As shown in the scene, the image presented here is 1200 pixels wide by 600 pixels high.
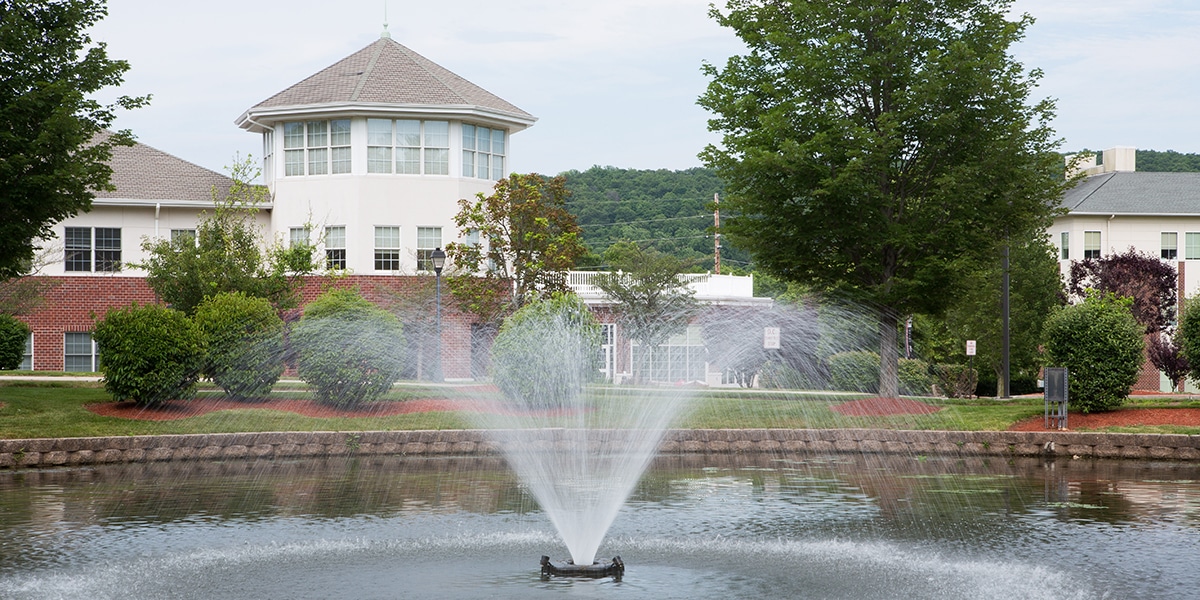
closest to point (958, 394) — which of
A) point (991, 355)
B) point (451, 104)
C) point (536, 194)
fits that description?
point (991, 355)

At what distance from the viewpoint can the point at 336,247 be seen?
45.4 metres

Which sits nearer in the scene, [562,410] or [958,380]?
[562,410]

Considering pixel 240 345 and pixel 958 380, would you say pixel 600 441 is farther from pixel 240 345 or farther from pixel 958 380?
pixel 958 380

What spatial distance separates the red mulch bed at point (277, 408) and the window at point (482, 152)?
17.3m

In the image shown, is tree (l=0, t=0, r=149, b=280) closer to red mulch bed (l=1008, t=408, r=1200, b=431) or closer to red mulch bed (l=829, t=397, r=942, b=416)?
red mulch bed (l=829, t=397, r=942, b=416)

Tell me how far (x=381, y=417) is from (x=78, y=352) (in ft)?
77.9

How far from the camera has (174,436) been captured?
24.1 m

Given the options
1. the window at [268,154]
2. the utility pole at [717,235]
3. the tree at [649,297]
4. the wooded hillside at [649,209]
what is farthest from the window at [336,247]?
the wooded hillside at [649,209]

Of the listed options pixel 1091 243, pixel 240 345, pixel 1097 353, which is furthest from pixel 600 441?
pixel 1091 243

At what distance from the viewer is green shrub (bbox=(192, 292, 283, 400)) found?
1116 inches

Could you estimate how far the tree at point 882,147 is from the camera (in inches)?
Result: 1213

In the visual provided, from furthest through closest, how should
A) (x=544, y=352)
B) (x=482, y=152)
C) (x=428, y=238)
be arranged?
(x=482, y=152) < (x=428, y=238) < (x=544, y=352)

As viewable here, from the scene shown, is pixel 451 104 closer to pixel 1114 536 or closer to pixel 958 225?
pixel 958 225

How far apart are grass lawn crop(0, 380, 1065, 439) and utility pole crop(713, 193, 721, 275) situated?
5.54 metres
